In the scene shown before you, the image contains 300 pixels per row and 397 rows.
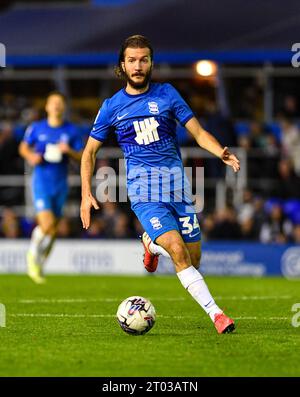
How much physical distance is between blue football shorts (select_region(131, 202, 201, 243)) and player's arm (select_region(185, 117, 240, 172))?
683 mm

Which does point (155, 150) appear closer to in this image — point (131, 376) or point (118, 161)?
point (131, 376)

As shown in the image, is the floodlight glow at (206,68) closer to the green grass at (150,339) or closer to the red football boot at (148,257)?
the green grass at (150,339)

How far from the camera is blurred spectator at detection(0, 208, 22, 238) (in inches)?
941

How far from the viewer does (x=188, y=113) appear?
1043 centimetres

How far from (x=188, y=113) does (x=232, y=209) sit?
43.6 ft

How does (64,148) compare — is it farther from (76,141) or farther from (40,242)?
(40,242)

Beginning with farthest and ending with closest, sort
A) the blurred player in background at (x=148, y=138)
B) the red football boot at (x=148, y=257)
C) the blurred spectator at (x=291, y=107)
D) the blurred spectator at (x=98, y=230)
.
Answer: the blurred spectator at (x=291, y=107)
the blurred spectator at (x=98, y=230)
the red football boot at (x=148, y=257)
the blurred player in background at (x=148, y=138)

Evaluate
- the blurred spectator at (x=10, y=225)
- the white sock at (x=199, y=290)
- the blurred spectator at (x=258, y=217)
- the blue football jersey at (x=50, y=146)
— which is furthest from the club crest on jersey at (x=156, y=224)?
Answer: the blurred spectator at (x=10, y=225)

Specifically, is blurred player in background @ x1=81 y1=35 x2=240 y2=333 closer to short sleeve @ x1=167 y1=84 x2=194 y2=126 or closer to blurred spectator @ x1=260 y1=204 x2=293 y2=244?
short sleeve @ x1=167 y1=84 x2=194 y2=126

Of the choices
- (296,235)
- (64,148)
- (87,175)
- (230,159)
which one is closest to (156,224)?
(87,175)

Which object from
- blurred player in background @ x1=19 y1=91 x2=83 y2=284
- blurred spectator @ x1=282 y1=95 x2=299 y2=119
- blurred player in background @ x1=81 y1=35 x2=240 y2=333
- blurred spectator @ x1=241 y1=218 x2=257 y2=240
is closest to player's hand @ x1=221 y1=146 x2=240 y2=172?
blurred player in background @ x1=81 y1=35 x2=240 y2=333

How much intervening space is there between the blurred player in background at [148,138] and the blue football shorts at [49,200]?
24.2ft

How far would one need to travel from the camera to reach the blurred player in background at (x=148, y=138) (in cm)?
1032

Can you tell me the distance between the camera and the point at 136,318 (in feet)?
32.9
